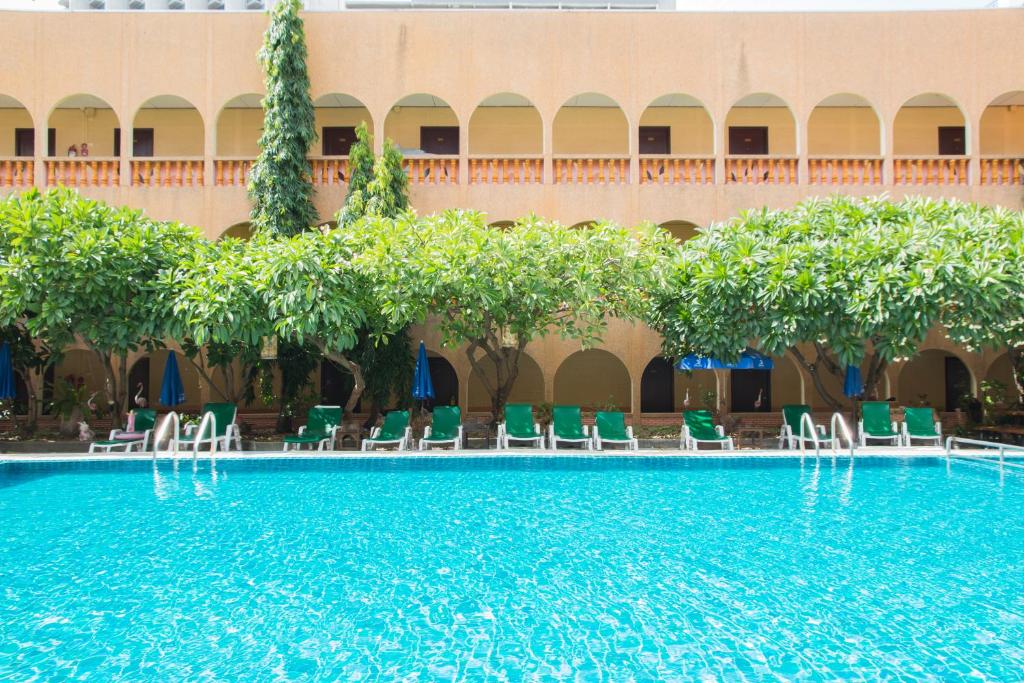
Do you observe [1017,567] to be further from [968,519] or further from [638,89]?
[638,89]

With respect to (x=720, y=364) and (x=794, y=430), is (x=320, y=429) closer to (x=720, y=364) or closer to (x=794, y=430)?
(x=720, y=364)

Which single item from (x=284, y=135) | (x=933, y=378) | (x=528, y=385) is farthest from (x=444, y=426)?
(x=933, y=378)

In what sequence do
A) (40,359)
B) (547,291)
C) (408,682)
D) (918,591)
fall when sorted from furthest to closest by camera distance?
(40,359) → (547,291) → (918,591) → (408,682)

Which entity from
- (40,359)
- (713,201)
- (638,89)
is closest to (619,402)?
(713,201)

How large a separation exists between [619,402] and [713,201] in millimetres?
5721

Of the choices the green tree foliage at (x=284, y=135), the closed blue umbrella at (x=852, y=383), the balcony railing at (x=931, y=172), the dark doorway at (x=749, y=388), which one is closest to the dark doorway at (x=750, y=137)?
the balcony railing at (x=931, y=172)

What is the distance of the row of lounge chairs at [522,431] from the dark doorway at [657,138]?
7884 millimetres

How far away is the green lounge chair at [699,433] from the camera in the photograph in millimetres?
13190

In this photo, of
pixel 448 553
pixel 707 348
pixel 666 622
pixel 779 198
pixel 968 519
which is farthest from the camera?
pixel 779 198

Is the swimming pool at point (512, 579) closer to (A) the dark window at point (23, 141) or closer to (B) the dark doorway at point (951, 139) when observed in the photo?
(B) the dark doorway at point (951, 139)

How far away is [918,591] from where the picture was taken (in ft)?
18.3

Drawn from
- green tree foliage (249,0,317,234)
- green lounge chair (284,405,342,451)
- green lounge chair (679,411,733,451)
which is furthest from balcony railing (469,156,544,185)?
green lounge chair (679,411,733,451)

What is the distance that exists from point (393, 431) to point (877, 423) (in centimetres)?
857

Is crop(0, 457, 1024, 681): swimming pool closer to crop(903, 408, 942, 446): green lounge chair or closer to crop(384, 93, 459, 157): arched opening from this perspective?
crop(903, 408, 942, 446): green lounge chair
